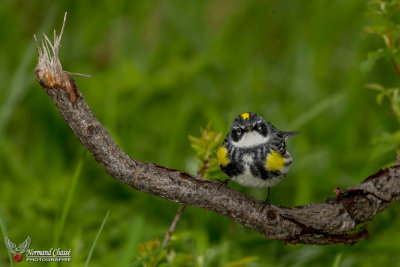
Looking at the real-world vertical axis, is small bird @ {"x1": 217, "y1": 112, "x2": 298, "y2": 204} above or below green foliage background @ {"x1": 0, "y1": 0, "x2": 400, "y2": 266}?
below

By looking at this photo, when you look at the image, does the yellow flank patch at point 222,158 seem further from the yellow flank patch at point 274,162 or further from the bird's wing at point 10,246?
the bird's wing at point 10,246

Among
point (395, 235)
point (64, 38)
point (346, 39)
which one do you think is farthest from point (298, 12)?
point (395, 235)

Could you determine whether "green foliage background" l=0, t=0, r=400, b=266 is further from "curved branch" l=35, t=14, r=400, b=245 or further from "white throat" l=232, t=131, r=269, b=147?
"white throat" l=232, t=131, r=269, b=147

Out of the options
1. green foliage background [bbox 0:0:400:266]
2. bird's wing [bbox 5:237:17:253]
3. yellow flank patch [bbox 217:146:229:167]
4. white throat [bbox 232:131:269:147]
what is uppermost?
green foliage background [bbox 0:0:400:266]

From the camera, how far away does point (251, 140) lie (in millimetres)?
3240

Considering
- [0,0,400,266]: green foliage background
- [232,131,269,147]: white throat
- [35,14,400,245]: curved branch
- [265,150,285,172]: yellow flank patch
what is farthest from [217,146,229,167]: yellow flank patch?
[0,0,400,266]: green foliage background

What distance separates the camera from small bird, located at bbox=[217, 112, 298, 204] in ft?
9.92

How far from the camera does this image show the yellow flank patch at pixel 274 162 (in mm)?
3031

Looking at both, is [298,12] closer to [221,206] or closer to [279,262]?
[279,262]

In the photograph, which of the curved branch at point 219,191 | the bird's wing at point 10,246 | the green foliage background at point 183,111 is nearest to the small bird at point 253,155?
the curved branch at point 219,191

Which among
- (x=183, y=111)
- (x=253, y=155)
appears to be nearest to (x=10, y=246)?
(x=253, y=155)

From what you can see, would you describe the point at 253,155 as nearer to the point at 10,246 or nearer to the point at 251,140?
the point at 251,140

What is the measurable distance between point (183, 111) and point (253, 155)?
2.31 metres

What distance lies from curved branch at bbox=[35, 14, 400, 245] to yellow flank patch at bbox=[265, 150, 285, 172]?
0.33 m
